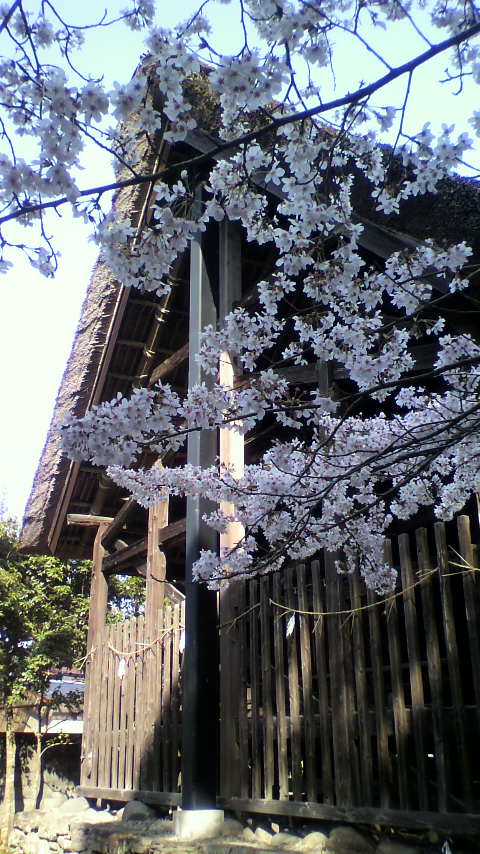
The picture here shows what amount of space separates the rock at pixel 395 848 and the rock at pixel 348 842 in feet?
0.35

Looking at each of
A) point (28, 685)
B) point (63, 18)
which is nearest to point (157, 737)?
point (63, 18)

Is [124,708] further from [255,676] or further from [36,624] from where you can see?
[36,624]

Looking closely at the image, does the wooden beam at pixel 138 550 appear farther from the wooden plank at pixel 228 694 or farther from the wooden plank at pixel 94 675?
the wooden plank at pixel 228 694

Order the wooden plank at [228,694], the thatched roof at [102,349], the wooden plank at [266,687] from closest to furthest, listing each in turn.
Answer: the wooden plank at [266,687] < the wooden plank at [228,694] < the thatched roof at [102,349]

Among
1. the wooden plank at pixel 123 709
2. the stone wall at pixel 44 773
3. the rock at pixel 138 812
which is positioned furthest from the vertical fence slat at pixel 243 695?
the stone wall at pixel 44 773

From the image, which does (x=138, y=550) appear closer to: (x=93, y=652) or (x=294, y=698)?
(x=93, y=652)

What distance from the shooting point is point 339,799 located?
11.5 ft

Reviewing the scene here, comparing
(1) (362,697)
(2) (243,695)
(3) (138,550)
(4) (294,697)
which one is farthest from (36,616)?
(1) (362,697)

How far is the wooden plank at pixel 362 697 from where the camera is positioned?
11.1 feet

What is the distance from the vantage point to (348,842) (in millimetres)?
3363

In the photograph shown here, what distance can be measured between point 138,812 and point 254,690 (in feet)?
6.11

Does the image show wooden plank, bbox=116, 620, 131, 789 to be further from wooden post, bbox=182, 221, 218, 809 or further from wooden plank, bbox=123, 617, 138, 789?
wooden post, bbox=182, 221, 218, 809

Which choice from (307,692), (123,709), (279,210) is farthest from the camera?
(123,709)

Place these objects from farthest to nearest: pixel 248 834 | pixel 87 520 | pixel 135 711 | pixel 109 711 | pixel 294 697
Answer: pixel 87 520 < pixel 109 711 < pixel 135 711 < pixel 248 834 < pixel 294 697
